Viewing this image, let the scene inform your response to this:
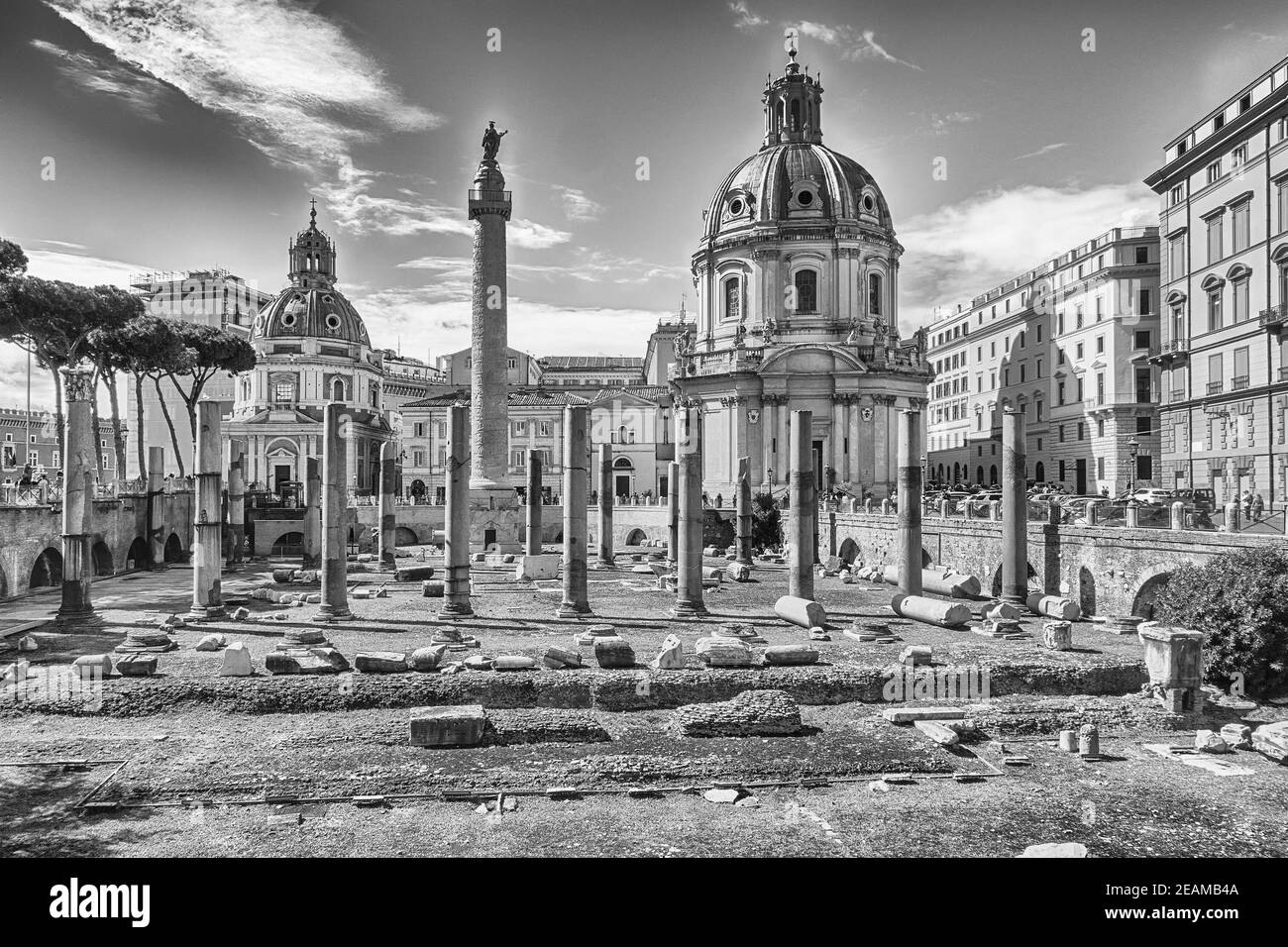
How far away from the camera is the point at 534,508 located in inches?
1275

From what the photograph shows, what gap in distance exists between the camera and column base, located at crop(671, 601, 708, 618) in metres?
22.0

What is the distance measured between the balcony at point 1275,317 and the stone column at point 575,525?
24330 mm

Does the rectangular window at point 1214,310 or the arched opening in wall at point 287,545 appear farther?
the arched opening in wall at point 287,545

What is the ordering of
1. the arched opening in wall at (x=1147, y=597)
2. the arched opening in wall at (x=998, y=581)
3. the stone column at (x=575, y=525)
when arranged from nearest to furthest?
the arched opening in wall at (x=1147, y=597) → the stone column at (x=575, y=525) → the arched opening in wall at (x=998, y=581)

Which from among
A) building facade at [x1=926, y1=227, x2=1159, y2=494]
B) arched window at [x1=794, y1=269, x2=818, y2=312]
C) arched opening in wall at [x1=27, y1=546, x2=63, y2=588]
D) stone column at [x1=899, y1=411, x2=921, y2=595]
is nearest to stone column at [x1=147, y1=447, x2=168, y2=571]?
arched opening in wall at [x1=27, y1=546, x2=63, y2=588]

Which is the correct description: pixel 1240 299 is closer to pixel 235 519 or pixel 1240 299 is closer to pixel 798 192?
pixel 798 192

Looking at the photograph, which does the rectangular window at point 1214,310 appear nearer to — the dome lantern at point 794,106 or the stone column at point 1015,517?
the stone column at point 1015,517

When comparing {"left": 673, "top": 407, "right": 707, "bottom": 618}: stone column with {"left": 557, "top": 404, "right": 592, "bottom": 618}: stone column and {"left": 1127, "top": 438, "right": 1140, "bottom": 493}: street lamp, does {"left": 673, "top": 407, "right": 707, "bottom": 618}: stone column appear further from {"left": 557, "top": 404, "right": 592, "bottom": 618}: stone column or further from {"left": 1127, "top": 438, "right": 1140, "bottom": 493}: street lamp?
{"left": 1127, "top": 438, "right": 1140, "bottom": 493}: street lamp

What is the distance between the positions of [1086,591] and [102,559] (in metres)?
31.4

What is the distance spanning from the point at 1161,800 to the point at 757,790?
14.6ft

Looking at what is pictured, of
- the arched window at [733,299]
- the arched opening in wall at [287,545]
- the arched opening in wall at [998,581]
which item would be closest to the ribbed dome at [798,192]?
the arched window at [733,299]

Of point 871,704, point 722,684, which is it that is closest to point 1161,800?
point 871,704

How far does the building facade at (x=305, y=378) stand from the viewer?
7156 centimetres

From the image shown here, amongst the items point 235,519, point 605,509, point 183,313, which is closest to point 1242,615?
point 605,509
